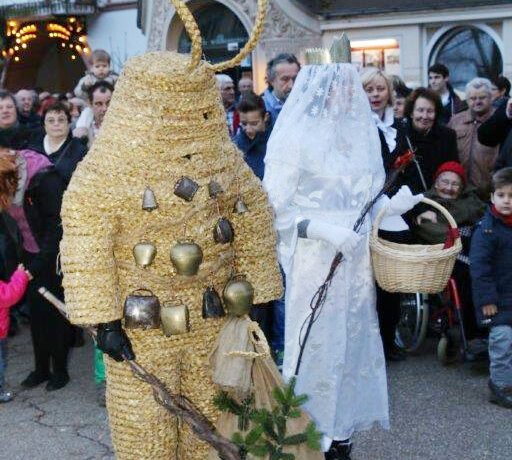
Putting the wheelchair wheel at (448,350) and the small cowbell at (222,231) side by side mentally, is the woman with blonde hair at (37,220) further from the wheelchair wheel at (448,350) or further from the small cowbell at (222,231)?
Result: the wheelchair wheel at (448,350)

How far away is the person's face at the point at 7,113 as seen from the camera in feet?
23.3

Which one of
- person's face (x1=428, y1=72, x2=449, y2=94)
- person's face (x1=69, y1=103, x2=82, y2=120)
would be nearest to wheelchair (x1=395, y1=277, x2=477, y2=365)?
person's face (x1=428, y1=72, x2=449, y2=94)

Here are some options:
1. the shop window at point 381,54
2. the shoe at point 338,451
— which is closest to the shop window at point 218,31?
the shop window at point 381,54

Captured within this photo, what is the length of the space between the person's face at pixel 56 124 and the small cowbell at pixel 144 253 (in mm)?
3105

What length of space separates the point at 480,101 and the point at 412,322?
1873 millimetres

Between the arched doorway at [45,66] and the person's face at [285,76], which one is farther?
the arched doorway at [45,66]

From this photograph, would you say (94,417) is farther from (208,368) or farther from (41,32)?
(41,32)

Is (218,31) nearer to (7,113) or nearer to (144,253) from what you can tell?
(7,113)

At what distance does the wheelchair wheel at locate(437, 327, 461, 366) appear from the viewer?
5836 mm

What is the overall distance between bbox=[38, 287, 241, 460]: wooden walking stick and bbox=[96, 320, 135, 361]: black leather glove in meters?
0.03

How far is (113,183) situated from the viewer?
3201 millimetres

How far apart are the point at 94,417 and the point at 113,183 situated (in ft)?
8.17

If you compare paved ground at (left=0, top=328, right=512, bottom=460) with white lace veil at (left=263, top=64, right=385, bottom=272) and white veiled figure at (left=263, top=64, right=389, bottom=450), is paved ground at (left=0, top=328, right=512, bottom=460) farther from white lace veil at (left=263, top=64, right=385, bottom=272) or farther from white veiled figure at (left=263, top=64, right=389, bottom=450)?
white lace veil at (left=263, top=64, right=385, bottom=272)

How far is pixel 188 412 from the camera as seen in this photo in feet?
10.5
